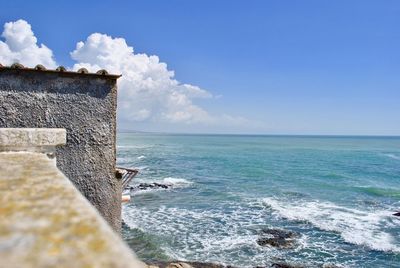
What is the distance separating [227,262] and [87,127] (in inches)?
436

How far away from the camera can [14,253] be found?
4.51 feet

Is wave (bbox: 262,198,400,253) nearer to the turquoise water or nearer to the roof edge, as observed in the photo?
the turquoise water

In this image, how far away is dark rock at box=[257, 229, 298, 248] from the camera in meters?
19.1

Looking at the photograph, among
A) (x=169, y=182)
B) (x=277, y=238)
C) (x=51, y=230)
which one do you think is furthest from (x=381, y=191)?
(x=51, y=230)

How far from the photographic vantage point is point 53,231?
159cm

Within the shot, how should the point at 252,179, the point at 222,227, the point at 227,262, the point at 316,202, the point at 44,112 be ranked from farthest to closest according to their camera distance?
1. the point at 252,179
2. the point at 316,202
3. the point at 222,227
4. the point at 227,262
5. the point at 44,112

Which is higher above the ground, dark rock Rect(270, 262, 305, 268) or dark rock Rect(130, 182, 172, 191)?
dark rock Rect(130, 182, 172, 191)

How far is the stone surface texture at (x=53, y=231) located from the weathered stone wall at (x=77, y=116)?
533 centimetres

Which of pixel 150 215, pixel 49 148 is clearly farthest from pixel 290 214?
pixel 49 148

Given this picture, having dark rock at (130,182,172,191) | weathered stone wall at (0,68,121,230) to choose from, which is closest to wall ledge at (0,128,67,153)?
weathered stone wall at (0,68,121,230)

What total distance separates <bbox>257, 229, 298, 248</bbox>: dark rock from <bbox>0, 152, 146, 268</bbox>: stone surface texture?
1821cm

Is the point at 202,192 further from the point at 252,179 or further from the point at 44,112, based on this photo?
the point at 44,112

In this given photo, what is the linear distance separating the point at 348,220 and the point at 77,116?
2179 centimetres

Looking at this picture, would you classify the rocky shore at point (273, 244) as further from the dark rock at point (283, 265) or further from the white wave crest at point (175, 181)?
the white wave crest at point (175, 181)
